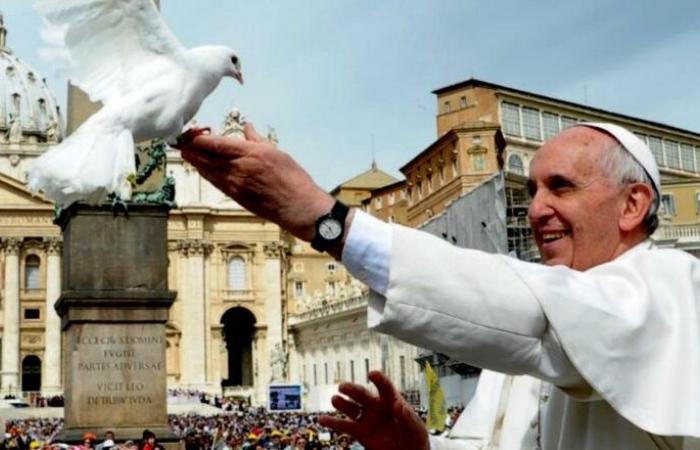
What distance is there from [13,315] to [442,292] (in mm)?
69475

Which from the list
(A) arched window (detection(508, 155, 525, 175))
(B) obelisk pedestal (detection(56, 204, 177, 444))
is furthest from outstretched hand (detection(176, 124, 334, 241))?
(A) arched window (detection(508, 155, 525, 175))

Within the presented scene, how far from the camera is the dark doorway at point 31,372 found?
6844 cm

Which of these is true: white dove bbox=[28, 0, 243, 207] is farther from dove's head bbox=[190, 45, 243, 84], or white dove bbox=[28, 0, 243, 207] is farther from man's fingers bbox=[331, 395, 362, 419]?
man's fingers bbox=[331, 395, 362, 419]

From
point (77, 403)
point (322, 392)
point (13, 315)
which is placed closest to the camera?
point (77, 403)

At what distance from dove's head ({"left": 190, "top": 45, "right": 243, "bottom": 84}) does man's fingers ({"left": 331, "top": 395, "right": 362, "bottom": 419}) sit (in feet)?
4.97

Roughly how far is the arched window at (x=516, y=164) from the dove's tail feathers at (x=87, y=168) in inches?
2092

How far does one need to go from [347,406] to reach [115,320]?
10.4m

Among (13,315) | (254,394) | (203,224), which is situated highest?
(203,224)

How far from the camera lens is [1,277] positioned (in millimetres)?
68438

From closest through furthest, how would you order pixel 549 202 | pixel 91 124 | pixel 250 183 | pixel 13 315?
1. pixel 250 183
2. pixel 549 202
3. pixel 91 124
4. pixel 13 315

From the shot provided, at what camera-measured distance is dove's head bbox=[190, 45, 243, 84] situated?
3.59 m

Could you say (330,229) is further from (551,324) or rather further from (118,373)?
(118,373)

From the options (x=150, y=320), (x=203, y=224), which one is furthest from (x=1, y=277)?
(x=150, y=320)

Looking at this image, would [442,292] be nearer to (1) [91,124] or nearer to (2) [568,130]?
Answer: (2) [568,130]
